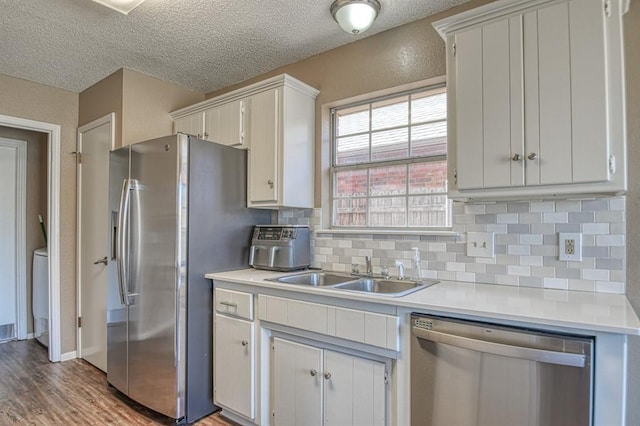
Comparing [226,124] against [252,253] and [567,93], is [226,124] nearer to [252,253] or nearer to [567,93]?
[252,253]

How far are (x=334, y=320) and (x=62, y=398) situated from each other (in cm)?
215

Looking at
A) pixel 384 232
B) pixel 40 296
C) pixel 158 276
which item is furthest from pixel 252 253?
pixel 40 296

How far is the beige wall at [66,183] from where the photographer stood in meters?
3.21

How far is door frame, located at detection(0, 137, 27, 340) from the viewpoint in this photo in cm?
385

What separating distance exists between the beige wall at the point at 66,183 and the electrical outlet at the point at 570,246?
12.1 feet

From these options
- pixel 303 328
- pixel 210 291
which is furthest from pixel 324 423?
pixel 210 291

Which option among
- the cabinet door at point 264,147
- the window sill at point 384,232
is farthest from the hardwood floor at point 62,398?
the cabinet door at point 264,147

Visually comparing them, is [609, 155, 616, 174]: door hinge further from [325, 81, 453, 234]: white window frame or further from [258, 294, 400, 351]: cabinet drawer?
[258, 294, 400, 351]: cabinet drawer

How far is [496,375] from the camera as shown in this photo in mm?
1293

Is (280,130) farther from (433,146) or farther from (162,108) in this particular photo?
(162,108)

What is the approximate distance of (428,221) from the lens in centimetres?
222

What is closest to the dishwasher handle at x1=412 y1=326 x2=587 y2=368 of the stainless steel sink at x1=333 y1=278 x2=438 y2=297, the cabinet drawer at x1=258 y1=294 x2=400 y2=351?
the cabinet drawer at x1=258 y1=294 x2=400 y2=351

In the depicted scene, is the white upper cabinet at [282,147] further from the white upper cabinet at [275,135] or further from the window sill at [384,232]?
the window sill at [384,232]

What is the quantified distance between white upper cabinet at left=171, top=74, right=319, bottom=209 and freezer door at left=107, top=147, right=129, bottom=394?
71 cm
